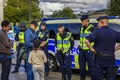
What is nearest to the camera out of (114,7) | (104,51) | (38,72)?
(104,51)

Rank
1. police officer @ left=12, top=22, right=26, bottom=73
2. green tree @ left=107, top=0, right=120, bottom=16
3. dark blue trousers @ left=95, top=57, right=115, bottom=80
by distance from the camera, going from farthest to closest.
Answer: green tree @ left=107, top=0, right=120, bottom=16, police officer @ left=12, top=22, right=26, bottom=73, dark blue trousers @ left=95, top=57, right=115, bottom=80

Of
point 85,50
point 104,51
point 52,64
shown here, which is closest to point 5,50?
point 85,50

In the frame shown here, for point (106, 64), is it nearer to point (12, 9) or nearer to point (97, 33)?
point (97, 33)

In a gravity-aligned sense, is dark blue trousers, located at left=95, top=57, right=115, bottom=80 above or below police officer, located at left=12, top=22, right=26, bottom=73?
above

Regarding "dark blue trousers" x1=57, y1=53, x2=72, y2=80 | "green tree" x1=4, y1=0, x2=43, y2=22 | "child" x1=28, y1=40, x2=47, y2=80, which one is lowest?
"green tree" x1=4, y1=0, x2=43, y2=22

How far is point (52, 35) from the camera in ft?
46.9

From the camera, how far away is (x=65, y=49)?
11648 mm

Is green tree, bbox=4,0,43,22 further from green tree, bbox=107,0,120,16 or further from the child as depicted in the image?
the child

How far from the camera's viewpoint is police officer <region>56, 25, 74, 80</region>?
11.6 meters

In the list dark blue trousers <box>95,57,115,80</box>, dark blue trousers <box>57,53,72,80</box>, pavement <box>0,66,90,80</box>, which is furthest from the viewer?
pavement <box>0,66,90,80</box>

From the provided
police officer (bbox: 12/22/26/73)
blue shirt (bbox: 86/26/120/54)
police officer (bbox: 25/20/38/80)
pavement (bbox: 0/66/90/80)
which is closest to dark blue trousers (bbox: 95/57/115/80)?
blue shirt (bbox: 86/26/120/54)

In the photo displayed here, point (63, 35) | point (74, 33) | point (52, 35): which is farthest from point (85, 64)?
point (52, 35)

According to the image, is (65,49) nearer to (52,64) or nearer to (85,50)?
(85,50)

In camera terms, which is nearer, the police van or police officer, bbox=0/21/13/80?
police officer, bbox=0/21/13/80
